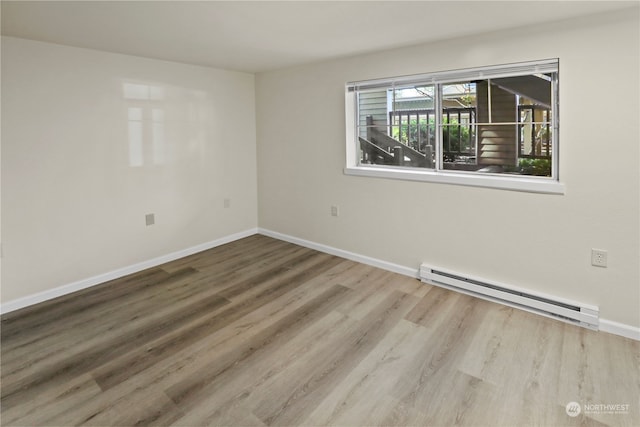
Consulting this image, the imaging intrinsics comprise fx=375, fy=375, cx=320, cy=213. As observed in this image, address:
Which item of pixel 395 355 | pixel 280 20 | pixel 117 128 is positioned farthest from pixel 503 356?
pixel 117 128

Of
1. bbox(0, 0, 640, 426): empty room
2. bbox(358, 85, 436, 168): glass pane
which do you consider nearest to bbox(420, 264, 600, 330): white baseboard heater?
bbox(0, 0, 640, 426): empty room

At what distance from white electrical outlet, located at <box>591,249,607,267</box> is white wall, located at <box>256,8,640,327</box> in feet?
0.11

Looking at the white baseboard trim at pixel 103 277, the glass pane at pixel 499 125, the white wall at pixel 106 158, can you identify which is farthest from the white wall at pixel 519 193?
the white baseboard trim at pixel 103 277

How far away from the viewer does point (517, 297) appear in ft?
9.78

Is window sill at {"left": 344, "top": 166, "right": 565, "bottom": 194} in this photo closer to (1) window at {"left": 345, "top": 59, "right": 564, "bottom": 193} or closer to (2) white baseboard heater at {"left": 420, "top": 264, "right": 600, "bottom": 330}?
(1) window at {"left": 345, "top": 59, "right": 564, "bottom": 193}

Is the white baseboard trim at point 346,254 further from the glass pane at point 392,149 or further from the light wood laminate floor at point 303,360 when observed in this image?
the glass pane at point 392,149

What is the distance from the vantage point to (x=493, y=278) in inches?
125

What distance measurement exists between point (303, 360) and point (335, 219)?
2.09 meters

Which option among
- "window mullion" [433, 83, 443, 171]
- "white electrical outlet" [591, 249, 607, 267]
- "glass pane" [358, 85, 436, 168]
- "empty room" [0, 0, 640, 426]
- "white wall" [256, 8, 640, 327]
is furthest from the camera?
"glass pane" [358, 85, 436, 168]

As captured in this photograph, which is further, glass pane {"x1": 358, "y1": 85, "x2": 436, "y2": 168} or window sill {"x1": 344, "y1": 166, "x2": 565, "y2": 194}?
glass pane {"x1": 358, "y1": 85, "x2": 436, "y2": 168}

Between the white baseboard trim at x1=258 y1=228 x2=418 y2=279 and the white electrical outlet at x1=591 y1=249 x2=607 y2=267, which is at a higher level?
the white electrical outlet at x1=591 y1=249 x2=607 y2=267

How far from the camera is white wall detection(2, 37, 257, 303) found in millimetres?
3035

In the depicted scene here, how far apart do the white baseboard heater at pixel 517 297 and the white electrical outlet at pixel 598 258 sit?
31 centimetres

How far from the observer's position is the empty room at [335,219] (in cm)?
214
